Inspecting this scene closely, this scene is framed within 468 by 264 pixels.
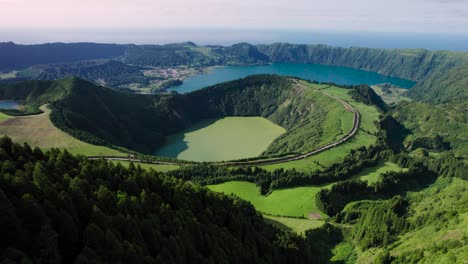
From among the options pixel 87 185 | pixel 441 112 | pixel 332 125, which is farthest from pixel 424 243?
pixel 441 112

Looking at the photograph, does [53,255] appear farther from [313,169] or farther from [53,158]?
[313,169]

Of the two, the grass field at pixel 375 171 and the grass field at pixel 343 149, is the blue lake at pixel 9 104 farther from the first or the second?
the grass field at pixel 375 171

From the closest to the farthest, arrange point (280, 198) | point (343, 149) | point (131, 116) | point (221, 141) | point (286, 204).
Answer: point (286, 204) → point (280, 198) → point (343, 149) → point (221, 141) → point (131, 116)

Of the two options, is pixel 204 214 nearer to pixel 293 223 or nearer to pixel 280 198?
pixel 293 223

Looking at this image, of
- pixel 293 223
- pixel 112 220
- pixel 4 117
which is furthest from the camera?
pixel 4 117

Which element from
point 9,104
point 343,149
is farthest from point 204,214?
point 9,104

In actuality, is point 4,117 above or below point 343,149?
above
